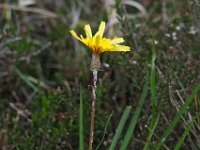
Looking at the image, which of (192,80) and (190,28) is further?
(190,28)

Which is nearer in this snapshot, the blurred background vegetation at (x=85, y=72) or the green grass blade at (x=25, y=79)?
the blurred background vegetation at (x=85, y=72)

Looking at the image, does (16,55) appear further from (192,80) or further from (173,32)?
(192,80)

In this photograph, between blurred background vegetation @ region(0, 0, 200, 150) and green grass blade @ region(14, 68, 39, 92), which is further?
green grass blade @ region(14, 68, 39, 92)

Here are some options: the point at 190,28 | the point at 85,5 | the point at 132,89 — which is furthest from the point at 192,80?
the point at 85,5

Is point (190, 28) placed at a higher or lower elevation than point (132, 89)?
higher

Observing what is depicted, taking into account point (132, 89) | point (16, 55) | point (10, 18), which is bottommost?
point (132, 89)

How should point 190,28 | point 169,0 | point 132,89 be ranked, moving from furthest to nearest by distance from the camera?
point 169,0 < point 190,28 < point 132,89

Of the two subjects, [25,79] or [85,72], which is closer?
[85,72]

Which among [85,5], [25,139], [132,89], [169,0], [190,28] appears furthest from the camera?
[85,5]
